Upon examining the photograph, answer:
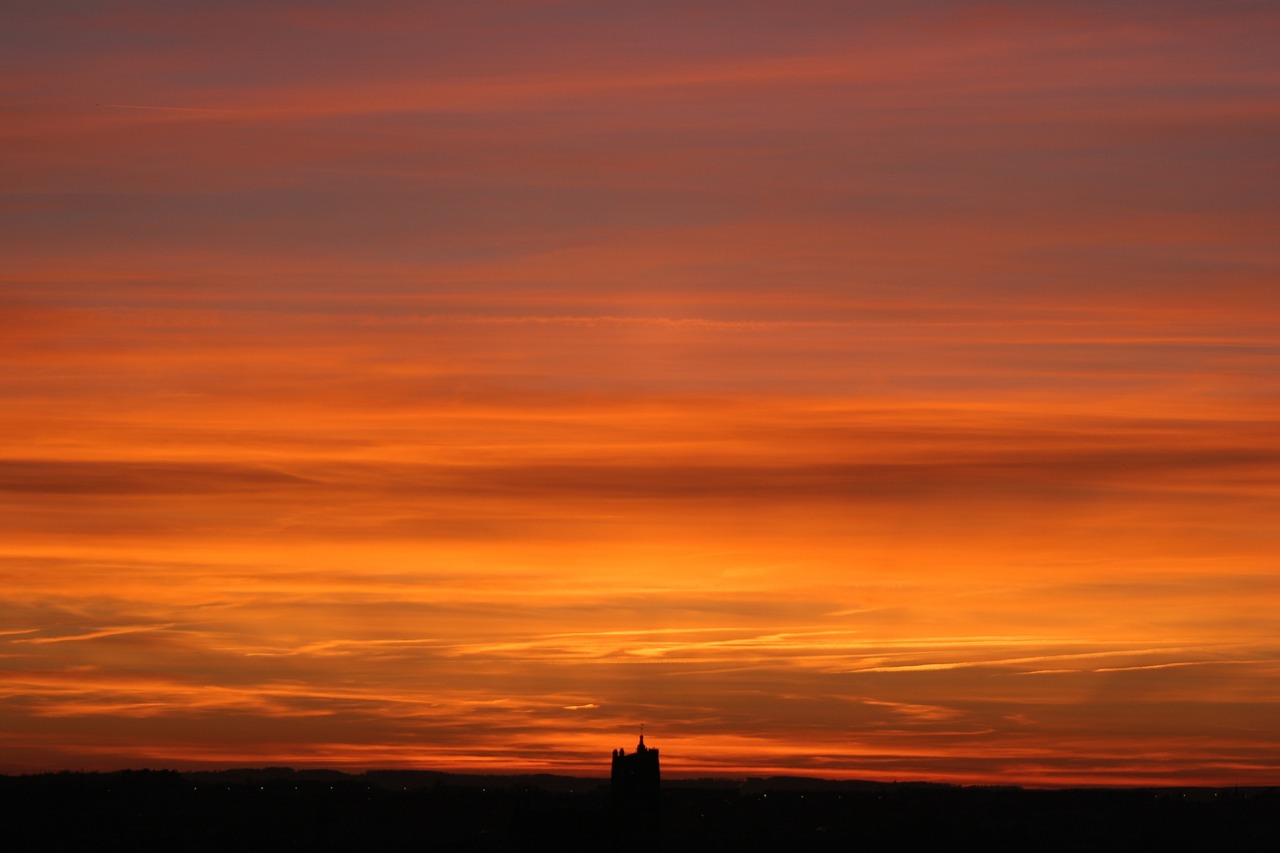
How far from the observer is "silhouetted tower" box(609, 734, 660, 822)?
134125 mm

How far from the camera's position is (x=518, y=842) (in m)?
143

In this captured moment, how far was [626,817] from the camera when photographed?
441 feet

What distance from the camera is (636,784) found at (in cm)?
13475

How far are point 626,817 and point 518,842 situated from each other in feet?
41.3

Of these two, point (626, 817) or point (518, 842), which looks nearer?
point (626, 817)

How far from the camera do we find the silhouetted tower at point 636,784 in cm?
13412
